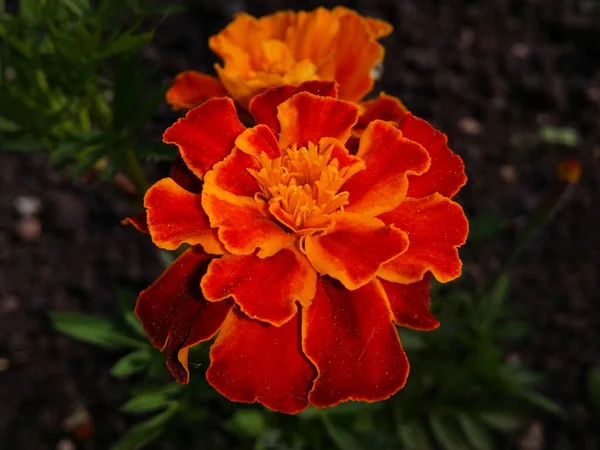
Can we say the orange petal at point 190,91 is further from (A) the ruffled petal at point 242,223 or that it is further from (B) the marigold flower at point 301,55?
(A) the ruffled petal at point 242,223

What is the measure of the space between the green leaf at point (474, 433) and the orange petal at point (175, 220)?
48.9 inches

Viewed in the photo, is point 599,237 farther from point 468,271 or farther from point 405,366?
point 405,366

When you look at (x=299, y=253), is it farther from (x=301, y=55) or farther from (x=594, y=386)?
(x=594, y=386)

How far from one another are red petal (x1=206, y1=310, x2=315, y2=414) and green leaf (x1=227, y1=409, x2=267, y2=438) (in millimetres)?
670

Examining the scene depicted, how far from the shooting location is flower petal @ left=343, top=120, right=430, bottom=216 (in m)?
0.99

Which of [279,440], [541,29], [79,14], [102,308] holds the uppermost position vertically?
[79,14]

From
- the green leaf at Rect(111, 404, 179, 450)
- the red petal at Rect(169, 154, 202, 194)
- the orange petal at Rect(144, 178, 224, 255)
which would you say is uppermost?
the orange petal at Rect(144, 178, 224, 255)

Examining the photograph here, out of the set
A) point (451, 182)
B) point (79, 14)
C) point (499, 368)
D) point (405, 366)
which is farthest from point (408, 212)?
point (499, 368)

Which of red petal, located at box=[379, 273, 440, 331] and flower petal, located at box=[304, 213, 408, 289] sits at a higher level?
flower petal, located at box=[304, 213, 408, 289]

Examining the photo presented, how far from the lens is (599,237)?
8.60 ft

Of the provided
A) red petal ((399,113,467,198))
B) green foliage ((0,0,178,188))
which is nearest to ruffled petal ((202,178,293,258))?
red petal ((399,113,467,198))

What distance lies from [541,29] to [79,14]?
7.75 feet

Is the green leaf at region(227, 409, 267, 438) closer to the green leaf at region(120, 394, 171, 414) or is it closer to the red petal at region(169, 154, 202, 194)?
the green leaf at region(120, 394, 171, 414)

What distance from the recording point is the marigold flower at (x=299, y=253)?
95 centimetres
